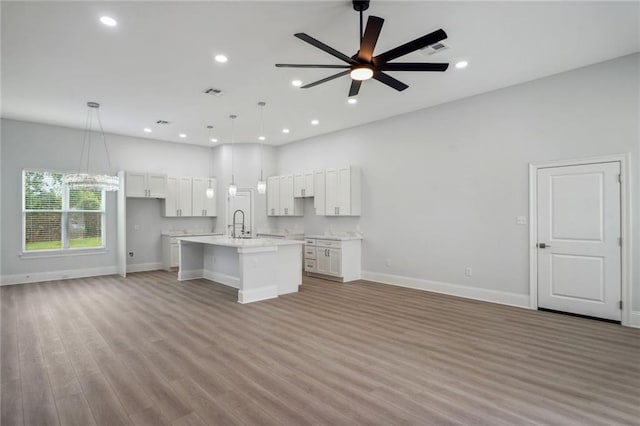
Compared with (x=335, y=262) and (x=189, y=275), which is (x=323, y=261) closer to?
(x=335, y=262)

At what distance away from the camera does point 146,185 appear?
817 centimetres

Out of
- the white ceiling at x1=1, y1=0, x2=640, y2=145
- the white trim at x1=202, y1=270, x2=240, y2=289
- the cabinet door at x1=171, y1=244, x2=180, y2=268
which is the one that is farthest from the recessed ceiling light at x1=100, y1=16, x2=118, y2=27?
the cabinet door at x1=171, y1=244, x2=180, y2=268

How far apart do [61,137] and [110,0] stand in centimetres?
575

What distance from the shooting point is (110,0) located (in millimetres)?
3043

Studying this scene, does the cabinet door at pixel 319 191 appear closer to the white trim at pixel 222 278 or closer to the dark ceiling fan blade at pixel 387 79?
the white trim at pixel 222 278

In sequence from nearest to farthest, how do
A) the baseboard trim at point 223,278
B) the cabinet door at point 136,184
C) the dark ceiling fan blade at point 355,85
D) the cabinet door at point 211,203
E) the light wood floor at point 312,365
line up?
1. the light wood floor at point 312,365
2. the dark ceiling fan blade at point 355,85
3. the baseboard trim at point 223,278
4. the cabinet door at point 136,184
5. the cabinet door at point 211,203

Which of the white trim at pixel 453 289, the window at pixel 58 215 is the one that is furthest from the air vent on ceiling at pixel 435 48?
the window at pixel 58 215

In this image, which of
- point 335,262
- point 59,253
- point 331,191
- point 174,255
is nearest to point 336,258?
point 335,262

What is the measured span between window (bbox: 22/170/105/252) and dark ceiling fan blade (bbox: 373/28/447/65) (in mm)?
7290

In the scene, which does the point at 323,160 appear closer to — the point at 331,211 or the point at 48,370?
the point at 331,211

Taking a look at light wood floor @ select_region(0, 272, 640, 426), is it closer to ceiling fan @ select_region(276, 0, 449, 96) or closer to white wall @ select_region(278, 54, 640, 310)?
white wall @ select_region(278, 54, 640, 310)

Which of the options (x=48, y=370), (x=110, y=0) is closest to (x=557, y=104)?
(x=110, y=0)

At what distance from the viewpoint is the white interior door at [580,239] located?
14.0 feet

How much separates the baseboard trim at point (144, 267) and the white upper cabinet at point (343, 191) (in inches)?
184
